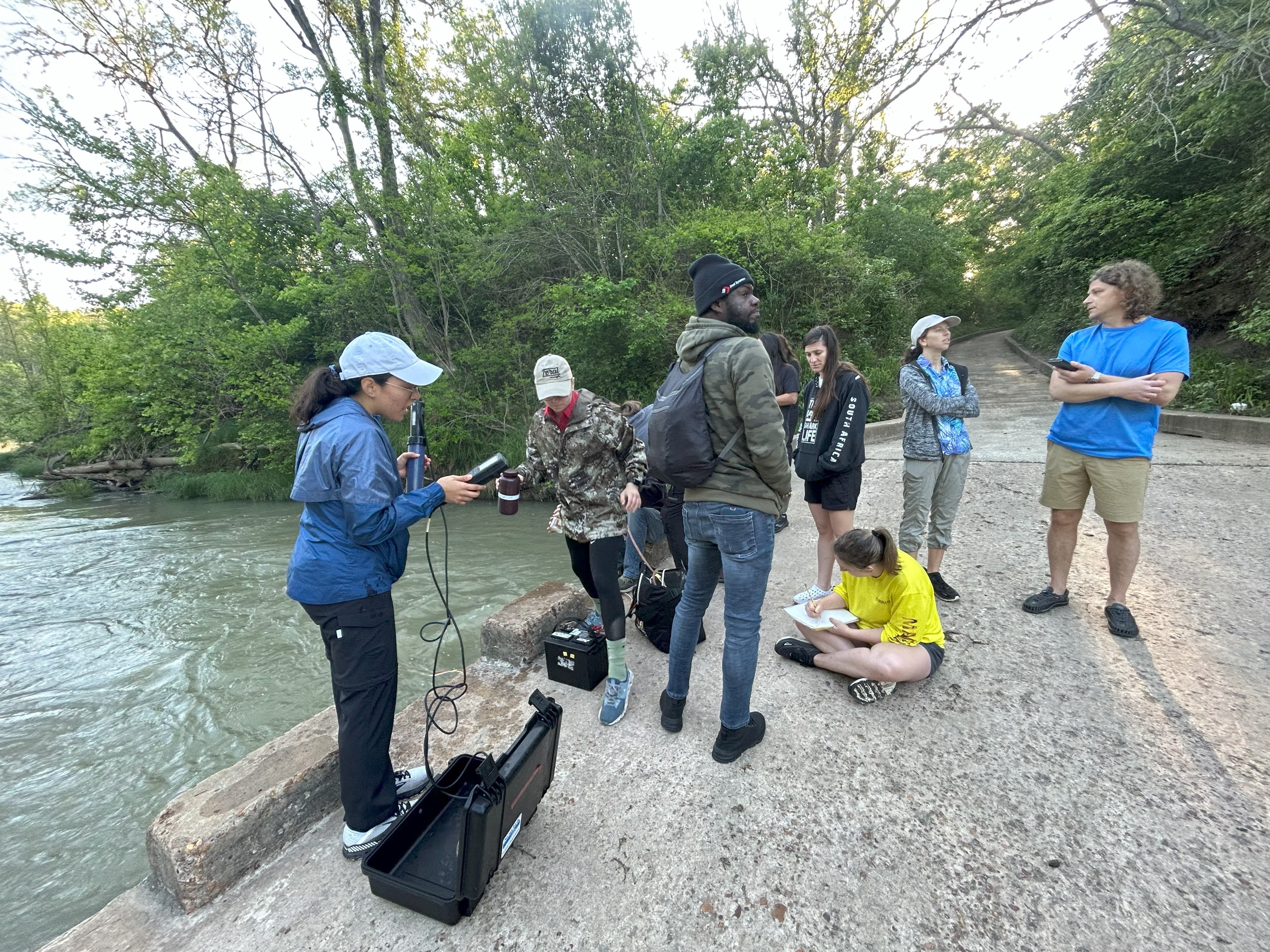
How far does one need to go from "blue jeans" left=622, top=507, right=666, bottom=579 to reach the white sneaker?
1.17m

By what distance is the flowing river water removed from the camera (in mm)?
3088

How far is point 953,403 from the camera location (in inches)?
135

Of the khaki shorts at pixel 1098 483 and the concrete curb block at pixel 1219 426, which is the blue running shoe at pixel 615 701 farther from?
the concrete curb block at pixel 1219 426

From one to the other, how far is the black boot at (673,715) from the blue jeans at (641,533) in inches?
69.5

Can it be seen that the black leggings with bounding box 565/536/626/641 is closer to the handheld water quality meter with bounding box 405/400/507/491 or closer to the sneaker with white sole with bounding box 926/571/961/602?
the handheld water quality meter with bounding box 405/400/507/491

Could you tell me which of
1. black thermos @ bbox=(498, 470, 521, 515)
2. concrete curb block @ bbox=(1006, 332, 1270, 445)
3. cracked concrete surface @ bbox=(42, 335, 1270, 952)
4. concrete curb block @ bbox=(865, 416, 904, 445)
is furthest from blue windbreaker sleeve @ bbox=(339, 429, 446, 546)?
concrete curb block @ bbox=(865, 416, 904, 445)

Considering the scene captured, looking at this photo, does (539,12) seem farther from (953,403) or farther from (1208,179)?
(1208,179)

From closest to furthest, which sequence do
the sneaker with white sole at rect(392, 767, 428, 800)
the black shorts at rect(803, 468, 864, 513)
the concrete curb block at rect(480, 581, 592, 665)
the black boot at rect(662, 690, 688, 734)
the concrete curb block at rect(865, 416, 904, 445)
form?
the sneaker with white sole at rect(392, 767, 428, 800) < the black boot at rect(662, 690, 688, 734) < the concrete curb block at rect(480, 581, 592, 665) < the black shorts at rect(803, 468, 864, 513) < the concrete curb block at rect(865, 416, 904, 445)

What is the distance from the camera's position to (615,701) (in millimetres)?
2742

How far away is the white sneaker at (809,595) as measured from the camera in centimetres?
366

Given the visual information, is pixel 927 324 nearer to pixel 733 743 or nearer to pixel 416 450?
pixel 733 743

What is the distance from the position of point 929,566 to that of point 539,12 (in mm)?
13759

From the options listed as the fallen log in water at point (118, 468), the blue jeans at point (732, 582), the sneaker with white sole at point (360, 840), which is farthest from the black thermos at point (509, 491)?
the fallen log in water at point (118, 468)

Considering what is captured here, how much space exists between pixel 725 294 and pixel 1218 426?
929cm
